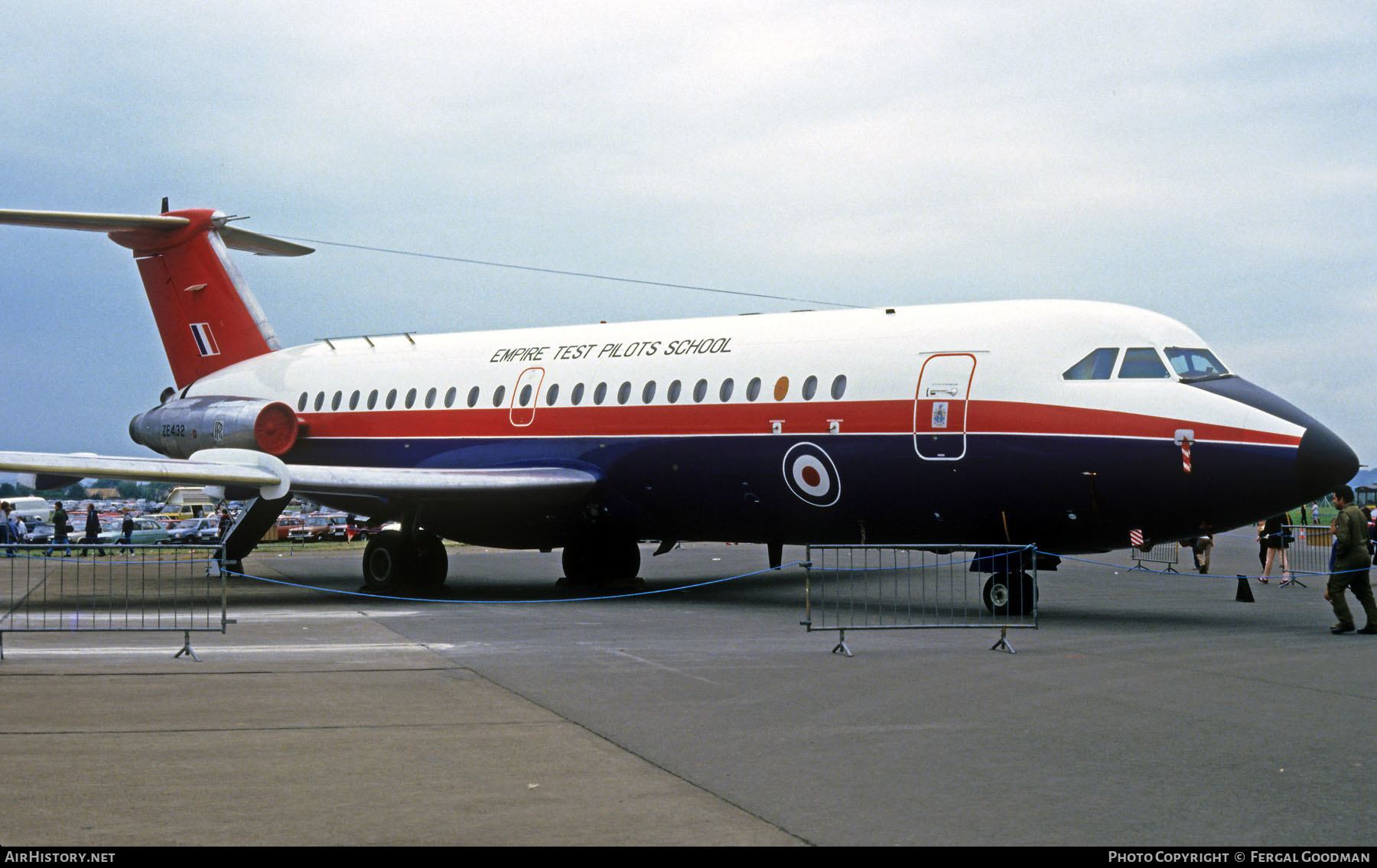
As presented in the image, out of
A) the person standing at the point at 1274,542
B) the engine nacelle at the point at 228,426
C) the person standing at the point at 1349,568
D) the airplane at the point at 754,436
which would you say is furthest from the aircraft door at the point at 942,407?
the engine nacelle at the point at 228,426

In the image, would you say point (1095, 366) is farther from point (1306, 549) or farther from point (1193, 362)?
point (1306, 549)

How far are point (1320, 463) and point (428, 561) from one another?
1269 cm

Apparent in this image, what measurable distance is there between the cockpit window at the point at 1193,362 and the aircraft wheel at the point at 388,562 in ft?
37.5

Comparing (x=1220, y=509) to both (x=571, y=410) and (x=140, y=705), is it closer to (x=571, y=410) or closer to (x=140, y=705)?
(x=571, y=410)

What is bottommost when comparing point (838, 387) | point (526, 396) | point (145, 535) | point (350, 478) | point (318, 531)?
point (318, 531)

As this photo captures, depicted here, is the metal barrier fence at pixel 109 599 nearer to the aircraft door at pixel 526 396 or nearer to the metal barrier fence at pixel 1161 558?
the aircraft door at pixel 526 396

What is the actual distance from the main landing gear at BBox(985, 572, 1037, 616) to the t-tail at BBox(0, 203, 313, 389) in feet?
51.5

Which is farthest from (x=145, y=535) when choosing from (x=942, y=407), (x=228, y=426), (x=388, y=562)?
(x=942, y=407)

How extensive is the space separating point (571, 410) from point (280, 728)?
37.8 ft

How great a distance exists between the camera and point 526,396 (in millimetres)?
20719

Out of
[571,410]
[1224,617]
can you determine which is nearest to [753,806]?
[1224,617]

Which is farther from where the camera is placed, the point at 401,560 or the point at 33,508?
the point at 33,508

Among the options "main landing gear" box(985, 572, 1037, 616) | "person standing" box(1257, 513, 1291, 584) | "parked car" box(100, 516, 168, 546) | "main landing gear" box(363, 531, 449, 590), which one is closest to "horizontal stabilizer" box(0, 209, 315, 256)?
"main landing gear" box(363, 531, 449, 590)

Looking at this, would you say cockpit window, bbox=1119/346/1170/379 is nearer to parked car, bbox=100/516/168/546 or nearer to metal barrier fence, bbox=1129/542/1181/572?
metal barrier fence, bbox=1129/542/1181/572
